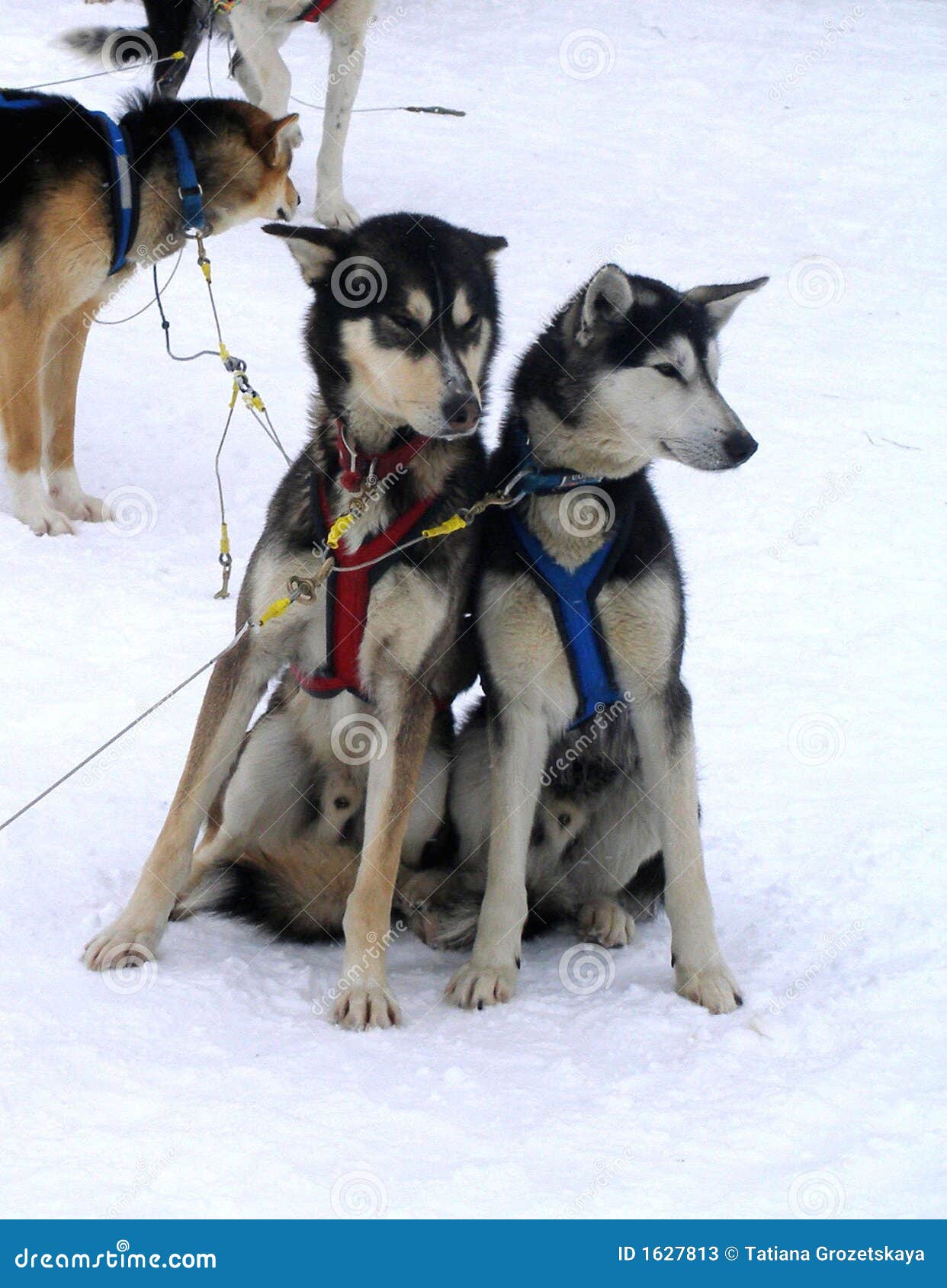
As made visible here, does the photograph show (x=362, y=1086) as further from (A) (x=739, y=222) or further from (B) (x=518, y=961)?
(A) (x=739, y=222)

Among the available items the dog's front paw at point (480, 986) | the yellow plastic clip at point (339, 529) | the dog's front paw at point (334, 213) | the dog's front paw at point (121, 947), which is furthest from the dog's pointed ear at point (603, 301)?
the dog's front paw at point (334, 213)

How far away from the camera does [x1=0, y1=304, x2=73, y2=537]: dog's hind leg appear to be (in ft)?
16.6

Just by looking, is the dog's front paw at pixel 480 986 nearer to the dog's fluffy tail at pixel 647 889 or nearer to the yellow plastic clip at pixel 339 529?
the dog's fluffy tail at pixel 647 889

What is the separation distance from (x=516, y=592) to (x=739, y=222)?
6.93 metres

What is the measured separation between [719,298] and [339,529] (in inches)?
44.5

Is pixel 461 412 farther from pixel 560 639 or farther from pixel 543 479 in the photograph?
pixel 560 639

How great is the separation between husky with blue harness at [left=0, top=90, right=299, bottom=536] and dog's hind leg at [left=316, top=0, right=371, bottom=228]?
2463 mm

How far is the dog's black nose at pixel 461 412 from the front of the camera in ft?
9.43

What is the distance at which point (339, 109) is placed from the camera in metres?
8.01

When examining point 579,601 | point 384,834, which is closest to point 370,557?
point 579,601

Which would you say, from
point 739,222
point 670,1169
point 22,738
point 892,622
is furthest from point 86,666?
point 739,222

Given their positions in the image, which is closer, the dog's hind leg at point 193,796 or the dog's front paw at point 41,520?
the dog's hind leg at point 193,796

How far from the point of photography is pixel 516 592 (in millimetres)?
3156

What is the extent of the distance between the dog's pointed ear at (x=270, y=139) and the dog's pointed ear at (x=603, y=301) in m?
2.64
